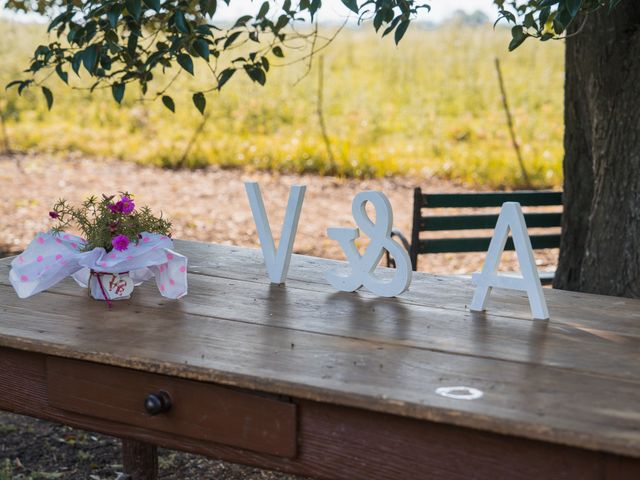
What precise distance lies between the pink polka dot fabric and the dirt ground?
4.59ft

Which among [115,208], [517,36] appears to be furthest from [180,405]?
[517,36]

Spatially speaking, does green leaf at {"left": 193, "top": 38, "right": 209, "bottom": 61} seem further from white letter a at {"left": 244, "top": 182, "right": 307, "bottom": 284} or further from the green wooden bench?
the green wooden bench

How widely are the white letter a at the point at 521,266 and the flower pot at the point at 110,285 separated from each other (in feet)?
2.98

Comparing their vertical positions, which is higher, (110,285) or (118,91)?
(118,91)

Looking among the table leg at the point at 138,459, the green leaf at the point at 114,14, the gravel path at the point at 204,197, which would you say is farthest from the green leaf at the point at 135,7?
the gravel path at the point at 204,197

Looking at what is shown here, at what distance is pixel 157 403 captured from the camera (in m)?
1.90

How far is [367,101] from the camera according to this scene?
41.1 ft

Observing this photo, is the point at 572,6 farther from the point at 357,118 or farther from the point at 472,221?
the point at 357,118

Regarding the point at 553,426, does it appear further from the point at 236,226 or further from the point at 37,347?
the point at 236,226

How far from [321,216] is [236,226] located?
702 mm

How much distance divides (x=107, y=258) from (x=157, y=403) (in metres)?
0.61

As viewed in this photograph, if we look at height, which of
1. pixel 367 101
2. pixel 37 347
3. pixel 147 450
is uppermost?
pixel 367 101

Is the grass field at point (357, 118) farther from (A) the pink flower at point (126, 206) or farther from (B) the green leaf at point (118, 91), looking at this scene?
(A) the pink flower at point (126, 206)

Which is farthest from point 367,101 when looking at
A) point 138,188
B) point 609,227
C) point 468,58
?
point 609,227
